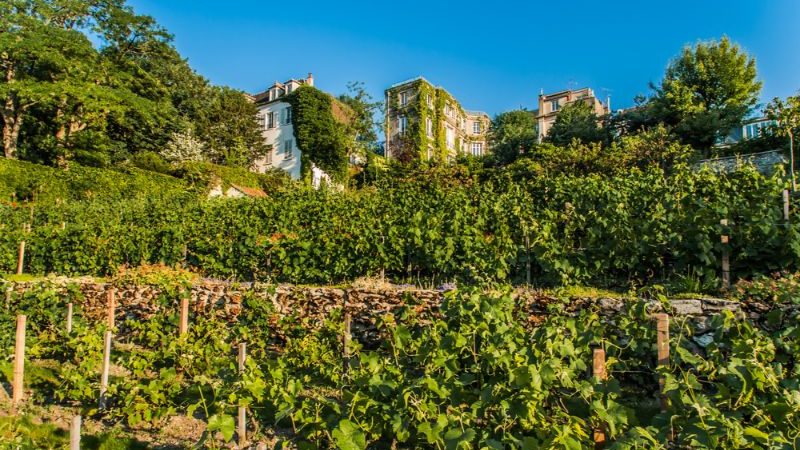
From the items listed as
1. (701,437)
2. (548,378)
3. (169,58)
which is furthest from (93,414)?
(169,58)

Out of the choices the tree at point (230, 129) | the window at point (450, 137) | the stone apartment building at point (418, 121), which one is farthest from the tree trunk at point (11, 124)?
the window at point (450, 137)

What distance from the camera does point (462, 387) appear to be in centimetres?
314

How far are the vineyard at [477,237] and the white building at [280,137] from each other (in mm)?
19515

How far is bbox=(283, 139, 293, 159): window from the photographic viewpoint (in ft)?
100

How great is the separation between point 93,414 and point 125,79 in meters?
23.0

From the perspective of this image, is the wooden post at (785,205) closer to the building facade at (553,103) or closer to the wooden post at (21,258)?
the wooden post at (21,258)

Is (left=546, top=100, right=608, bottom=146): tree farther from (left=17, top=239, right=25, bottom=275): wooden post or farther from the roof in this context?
(left=17, top=239, right=25, bottom=275): wooden post

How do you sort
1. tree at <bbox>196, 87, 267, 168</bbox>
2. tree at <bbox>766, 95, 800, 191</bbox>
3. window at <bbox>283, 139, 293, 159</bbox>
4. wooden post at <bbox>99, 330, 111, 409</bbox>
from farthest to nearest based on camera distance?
window at <bbox>283, 139, 293, 159</bbox> < tree at <bbox>196, 87, 267, 168</bbox> < tree at <bbox>766, 95, 800, 191</bbox> < wooden post at <bbox>99, 330, 111, 409</bbox>

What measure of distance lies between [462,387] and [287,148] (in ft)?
97.0

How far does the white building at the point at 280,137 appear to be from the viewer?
3014cm

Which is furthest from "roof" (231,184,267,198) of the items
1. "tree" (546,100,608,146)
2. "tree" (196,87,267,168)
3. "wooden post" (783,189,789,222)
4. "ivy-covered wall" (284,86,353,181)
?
"wooden post" (783,189,789,222)

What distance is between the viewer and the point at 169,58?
27609mm

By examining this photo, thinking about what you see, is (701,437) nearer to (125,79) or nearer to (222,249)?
(222,249)

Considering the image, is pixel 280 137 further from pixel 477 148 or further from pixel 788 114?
pixel 788 114
